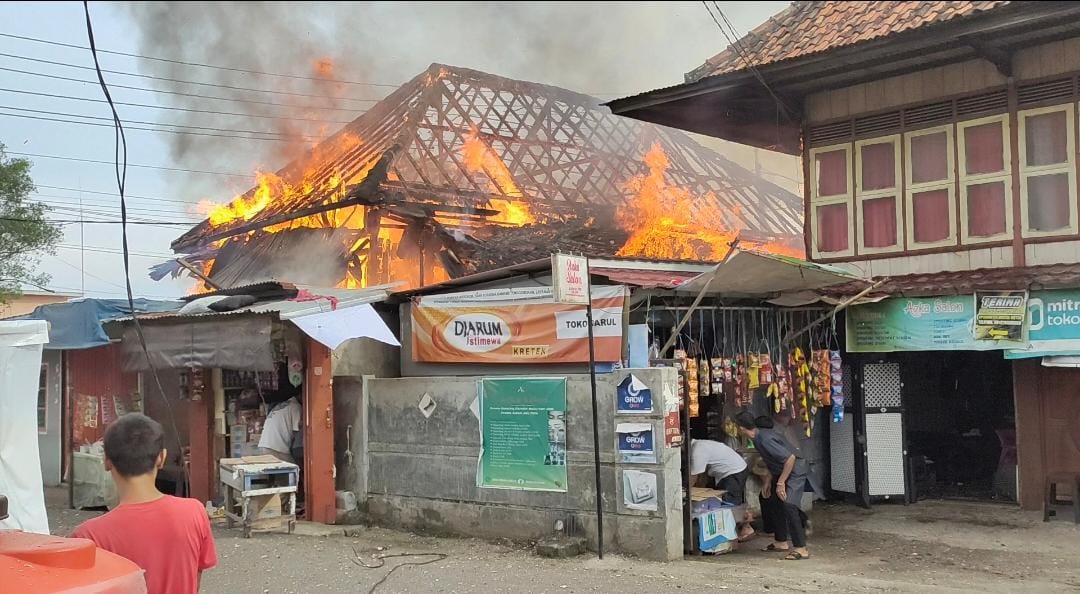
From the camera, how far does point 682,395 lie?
9555mm

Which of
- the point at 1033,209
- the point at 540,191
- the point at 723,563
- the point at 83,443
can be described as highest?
the point at 540,191

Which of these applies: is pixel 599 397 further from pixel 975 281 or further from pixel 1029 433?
pixel 1029 433

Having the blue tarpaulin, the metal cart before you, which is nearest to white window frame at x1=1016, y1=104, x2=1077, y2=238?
the metal cart

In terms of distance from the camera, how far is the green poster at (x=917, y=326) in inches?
431

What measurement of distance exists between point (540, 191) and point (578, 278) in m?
9.25

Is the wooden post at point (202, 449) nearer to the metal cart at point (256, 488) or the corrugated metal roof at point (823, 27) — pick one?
the metal cart at point (256, 488)

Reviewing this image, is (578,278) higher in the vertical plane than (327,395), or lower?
higher

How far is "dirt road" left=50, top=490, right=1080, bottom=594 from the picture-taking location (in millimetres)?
7809

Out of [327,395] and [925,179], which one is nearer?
[327,395]

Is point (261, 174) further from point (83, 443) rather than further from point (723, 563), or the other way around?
point (723, 563)

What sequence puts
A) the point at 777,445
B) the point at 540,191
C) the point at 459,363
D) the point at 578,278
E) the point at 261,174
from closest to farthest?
the point at 578,278, the point at 777,445, the point at 459,363, the point at 540,191, the point at 261,174

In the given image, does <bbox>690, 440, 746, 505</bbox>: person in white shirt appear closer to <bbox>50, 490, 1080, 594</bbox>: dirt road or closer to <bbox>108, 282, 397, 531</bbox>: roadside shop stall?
<bbox>50, 490, 1080, 594</bbox>: dirt road

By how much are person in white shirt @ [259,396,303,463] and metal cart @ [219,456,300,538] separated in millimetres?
657

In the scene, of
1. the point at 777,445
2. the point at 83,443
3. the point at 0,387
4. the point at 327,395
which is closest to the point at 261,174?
the point at 83,443
